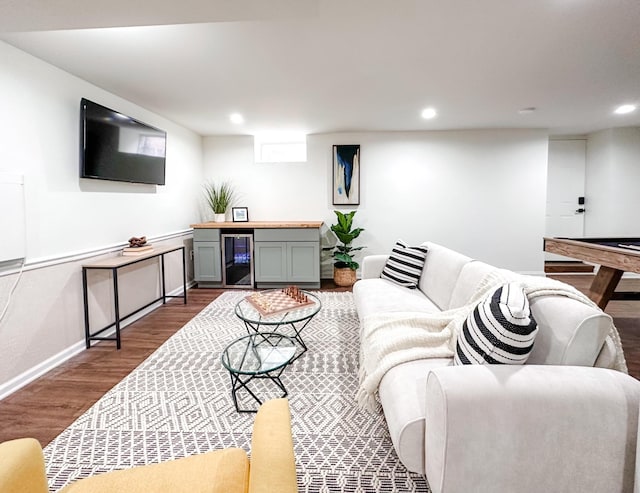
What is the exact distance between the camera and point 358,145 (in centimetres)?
502

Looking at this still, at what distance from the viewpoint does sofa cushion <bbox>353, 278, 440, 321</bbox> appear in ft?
7.73

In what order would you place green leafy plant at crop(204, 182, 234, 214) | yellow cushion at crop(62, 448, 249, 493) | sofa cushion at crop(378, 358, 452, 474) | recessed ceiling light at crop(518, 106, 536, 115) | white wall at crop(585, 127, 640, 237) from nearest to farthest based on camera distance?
1. yellow cushion at crop(62, 448, 249, 493)
2. sofa cushion at crop(378, 358, 452, 474)
3. recessed ceiling light at crop(518, 106, 536, 115)
4. white wall at crop(585, 127, 640, 237)
5. green leafy plant at crop(204, 182, 234, 214)

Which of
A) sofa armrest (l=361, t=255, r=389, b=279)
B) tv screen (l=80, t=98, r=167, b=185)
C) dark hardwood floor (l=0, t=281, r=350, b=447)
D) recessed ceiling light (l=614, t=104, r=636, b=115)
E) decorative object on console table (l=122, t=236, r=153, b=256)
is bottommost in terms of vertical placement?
dark hardwood floor (l=0, t=281, r=350, b=447)

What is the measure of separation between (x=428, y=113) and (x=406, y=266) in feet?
6.61

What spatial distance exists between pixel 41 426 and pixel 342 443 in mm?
1610

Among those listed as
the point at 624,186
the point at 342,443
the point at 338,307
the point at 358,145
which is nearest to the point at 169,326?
the point at 338,307

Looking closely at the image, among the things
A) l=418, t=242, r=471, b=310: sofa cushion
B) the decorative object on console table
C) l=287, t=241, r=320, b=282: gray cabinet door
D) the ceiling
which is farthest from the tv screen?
l=418, t=242, r=471, b=310: sofa cushion

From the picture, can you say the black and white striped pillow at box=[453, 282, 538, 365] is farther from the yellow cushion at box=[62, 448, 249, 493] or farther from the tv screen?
the tv screen

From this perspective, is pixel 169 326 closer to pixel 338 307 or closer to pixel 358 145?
pixel 338 307

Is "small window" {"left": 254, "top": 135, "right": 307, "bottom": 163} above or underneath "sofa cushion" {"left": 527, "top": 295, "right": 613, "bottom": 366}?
above

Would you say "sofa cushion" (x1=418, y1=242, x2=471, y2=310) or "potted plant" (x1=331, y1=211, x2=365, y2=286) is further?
"potted plant" (x1=331, y1=211, x2=365, y2=286)

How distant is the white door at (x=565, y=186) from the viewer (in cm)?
545

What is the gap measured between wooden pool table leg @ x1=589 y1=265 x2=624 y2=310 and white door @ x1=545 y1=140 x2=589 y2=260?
8.67ft

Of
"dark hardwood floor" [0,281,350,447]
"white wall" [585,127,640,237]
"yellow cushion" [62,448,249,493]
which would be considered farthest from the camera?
"white wall" [585,127,640,237]
